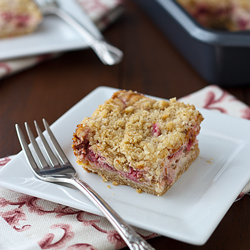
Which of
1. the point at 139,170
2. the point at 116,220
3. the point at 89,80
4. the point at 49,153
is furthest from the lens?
the point at 89,80

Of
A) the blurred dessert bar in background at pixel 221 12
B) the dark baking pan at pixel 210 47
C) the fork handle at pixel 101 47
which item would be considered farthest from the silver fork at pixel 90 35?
the blurred dessert bar in background at pixel 221 12

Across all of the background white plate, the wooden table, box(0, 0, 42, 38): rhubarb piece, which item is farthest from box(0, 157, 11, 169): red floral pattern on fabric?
box(0, 0, 42, 38): rhubarb piece

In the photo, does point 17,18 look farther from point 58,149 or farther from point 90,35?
point 58,149

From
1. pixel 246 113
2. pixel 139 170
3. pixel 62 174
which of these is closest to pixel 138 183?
pixel 139 170

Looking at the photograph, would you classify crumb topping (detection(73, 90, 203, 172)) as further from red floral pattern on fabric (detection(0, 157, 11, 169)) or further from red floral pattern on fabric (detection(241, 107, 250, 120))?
red floral pattern on fabric (detection(241, 107, 250, 120))

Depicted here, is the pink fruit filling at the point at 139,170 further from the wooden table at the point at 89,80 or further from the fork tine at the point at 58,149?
the wooden table at the point at 89,80

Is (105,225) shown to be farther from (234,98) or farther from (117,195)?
(234,98)
